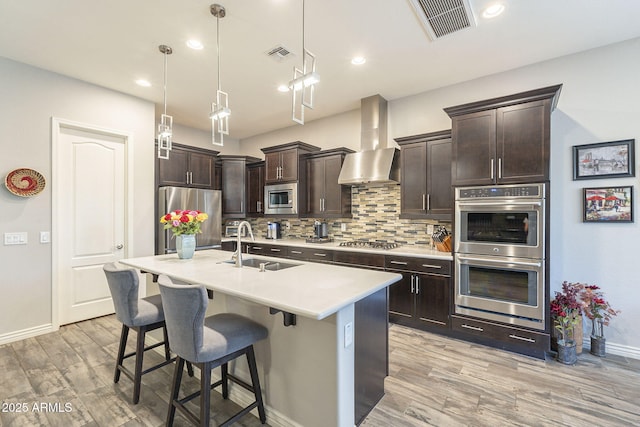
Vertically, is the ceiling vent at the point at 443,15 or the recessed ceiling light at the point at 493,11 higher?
the recessed ceiling light at the point at 493,11

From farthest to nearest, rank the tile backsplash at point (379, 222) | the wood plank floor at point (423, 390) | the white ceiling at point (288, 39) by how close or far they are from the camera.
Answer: the tile backsplash at point (379, 222)
the white ceiling at point (288, 39)
the wood plank floor at point (423, 390)

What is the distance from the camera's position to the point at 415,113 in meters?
4.03

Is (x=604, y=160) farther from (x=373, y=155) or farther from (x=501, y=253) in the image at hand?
(x=373, y=155)

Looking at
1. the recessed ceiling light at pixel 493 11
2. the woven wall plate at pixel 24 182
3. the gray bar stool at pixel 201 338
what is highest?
the recessed ceiling light at pixel 493 11

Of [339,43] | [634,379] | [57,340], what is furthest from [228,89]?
[634,379]

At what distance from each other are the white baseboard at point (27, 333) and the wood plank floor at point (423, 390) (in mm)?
179

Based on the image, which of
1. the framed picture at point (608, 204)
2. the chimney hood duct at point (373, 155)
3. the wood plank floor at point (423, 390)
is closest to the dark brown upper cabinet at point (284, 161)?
the chimney hood duct at point (373, 155)

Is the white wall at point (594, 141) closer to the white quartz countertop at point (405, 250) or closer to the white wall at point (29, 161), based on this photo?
the white quartz countertop at point (405, 250)

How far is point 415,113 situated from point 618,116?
2.02m

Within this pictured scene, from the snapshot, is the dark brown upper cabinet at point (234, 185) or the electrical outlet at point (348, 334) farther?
the dark brown upper cabinet at point (234, 185)

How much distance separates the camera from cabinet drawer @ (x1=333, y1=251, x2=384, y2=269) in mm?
3617

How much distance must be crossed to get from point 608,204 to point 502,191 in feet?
3.28

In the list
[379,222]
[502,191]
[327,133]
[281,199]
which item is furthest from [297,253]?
[502,191]

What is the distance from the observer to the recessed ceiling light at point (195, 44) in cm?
280
